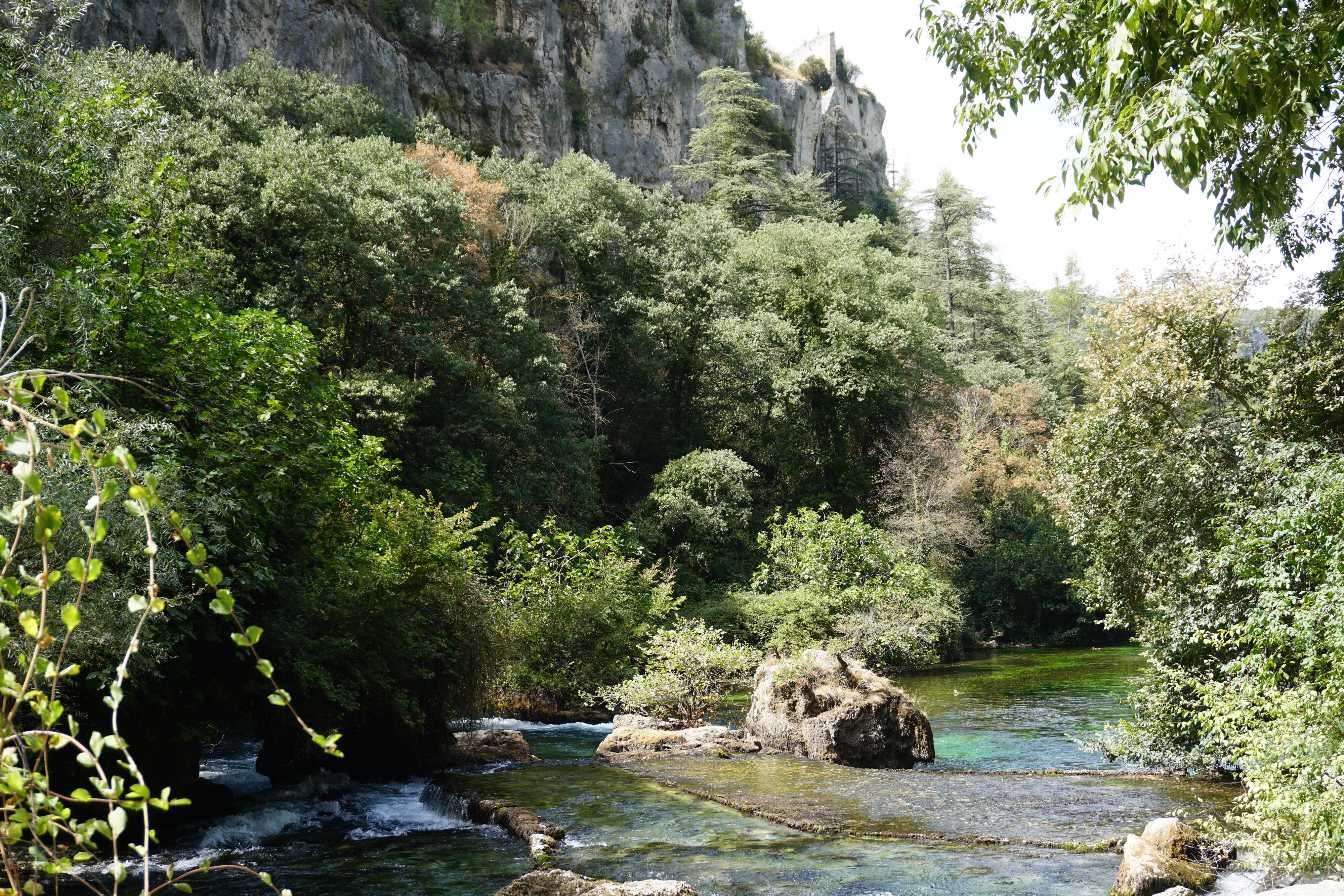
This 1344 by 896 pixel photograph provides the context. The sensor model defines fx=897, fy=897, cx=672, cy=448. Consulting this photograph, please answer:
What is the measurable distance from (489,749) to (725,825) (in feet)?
19.4

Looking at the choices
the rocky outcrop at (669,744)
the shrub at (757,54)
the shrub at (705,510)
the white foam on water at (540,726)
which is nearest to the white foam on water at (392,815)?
the rocky outcrop at (669,744)

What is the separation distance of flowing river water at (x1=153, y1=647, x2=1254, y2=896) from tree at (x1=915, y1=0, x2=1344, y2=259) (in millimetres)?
5980

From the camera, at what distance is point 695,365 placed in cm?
3294

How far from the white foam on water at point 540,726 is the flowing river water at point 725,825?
2.42 meters

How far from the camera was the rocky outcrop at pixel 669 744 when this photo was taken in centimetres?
1459

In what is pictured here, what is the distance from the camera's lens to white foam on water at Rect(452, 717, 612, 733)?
18.1 m

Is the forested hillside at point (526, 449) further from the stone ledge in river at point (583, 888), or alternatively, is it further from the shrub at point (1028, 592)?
the stone ledge in river at point (583, 888)

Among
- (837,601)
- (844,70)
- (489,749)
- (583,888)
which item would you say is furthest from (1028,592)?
(844,70)

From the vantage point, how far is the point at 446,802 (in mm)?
11656

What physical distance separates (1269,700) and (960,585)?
2694 centimetres

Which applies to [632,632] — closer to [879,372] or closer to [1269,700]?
[1269,700]

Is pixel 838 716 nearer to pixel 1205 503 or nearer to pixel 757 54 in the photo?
pixel 1205 503

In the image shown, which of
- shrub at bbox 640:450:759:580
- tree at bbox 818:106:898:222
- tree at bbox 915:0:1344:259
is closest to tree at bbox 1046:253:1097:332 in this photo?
tree at bbox 818:106:898:222

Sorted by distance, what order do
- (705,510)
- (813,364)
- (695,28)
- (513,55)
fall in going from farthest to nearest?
(695,28)
(513,55)
(813,364)
(705,510)
